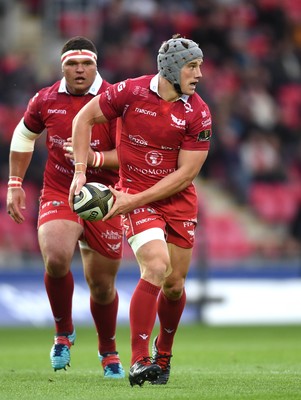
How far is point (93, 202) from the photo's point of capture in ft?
27.5

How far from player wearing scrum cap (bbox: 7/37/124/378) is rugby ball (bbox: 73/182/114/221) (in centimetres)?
85

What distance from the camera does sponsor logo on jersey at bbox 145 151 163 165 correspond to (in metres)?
8.71

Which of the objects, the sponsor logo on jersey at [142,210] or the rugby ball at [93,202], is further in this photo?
the sponsor logo on jersey at [142,210]

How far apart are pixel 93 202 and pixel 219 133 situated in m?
12.4

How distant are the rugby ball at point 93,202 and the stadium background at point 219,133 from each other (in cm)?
851

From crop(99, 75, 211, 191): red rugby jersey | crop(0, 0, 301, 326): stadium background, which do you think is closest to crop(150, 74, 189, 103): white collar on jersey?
crop(99, 75, 211, 191): red rugby jersey

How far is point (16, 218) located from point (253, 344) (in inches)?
196

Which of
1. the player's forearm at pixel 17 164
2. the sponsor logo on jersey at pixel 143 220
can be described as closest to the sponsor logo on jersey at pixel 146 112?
the sponsor logo on jersey at pixel 143 220

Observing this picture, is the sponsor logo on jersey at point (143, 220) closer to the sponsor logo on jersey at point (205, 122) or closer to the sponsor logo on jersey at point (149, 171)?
the sponsor logo on jersey at point (149, 171)

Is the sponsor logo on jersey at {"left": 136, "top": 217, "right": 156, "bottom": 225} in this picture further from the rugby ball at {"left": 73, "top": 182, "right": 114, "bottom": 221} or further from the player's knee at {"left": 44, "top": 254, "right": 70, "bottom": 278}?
the player's knee at {"left": 44, "top": 254, "right": 70, "bottom": 278}

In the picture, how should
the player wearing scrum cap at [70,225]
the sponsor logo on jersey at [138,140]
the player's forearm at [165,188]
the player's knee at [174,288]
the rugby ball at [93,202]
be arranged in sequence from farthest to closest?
the player wearing scrum cap at [70,225]
the player's knee at [174,288]
the sponsor logo on jersey at [138,140]
the player's forearm at [165,188]
the rugby ball at [93,202]

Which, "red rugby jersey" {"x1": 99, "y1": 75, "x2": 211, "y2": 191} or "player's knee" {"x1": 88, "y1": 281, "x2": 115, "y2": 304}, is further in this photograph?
"player's knee" {"x1": 88, "y1": 281, "x2": 115, "y2": 304}

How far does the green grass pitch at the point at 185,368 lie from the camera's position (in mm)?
7832

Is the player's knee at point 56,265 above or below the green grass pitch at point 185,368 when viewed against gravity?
above
